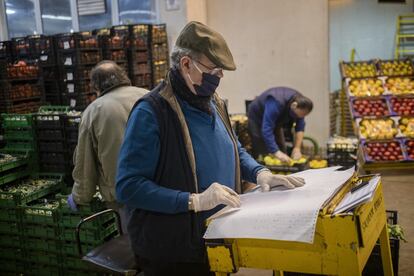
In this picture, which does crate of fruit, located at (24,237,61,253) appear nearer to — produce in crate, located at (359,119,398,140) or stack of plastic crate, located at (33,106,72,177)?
stack of plastic crate, located at (33,106,72,177)

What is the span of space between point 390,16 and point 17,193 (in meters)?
8.24

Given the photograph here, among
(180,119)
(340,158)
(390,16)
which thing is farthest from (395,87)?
(180,119)

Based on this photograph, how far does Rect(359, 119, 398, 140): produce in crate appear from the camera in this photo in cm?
606

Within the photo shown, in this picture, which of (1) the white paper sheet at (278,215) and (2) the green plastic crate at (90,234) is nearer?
(1) the white paper sheet at (278,215)

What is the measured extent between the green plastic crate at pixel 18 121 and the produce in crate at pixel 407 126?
4.65m

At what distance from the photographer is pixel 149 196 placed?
1.70 metres

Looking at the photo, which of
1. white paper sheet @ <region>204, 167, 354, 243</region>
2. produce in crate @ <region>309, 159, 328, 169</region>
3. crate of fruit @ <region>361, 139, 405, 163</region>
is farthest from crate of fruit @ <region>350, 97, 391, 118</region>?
white paper sheet @ <region>204, 167, 354, 243</region>

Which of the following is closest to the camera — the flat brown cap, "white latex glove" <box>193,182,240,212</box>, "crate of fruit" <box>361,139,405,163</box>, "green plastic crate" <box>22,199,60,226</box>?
"white latex glove" <box>193,182,240,212</box>

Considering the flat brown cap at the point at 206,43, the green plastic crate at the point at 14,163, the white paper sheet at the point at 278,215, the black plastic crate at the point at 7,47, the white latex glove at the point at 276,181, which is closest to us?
the white paper sheet at the point at 278,215

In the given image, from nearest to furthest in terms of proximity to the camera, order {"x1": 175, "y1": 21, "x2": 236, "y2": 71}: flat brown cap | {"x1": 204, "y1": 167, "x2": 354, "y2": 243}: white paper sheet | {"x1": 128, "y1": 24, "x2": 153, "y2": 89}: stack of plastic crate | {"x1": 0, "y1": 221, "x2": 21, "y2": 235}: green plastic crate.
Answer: {"x1": 204, "y1": 167, "x2": 354, "y2": 243}: white paper sheet < {"x1": 175, "y1": 21, "x2": 236, "y2": 71}: flat brown cap < {"x1": 0, "y1": 221, "x2": 21, "y2": 235}: green plastic crate < {"x1": 128, "y1": 24, "x2": 153, "y2": 89}: stack of plastic crate

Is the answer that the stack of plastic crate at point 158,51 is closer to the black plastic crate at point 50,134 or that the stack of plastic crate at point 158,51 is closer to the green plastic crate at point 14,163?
the black plastic crate at point 50,134

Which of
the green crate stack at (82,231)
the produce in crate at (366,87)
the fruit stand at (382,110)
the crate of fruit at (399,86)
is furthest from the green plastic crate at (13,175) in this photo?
the crate of fruit at (399,86)

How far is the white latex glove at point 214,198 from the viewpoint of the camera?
1.68 metres

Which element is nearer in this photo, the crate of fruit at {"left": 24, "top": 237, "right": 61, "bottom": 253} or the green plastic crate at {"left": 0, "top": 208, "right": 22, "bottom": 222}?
the crate of fruit at {"left": 24, "top": 237, "right": 61, "bottom": 253}
